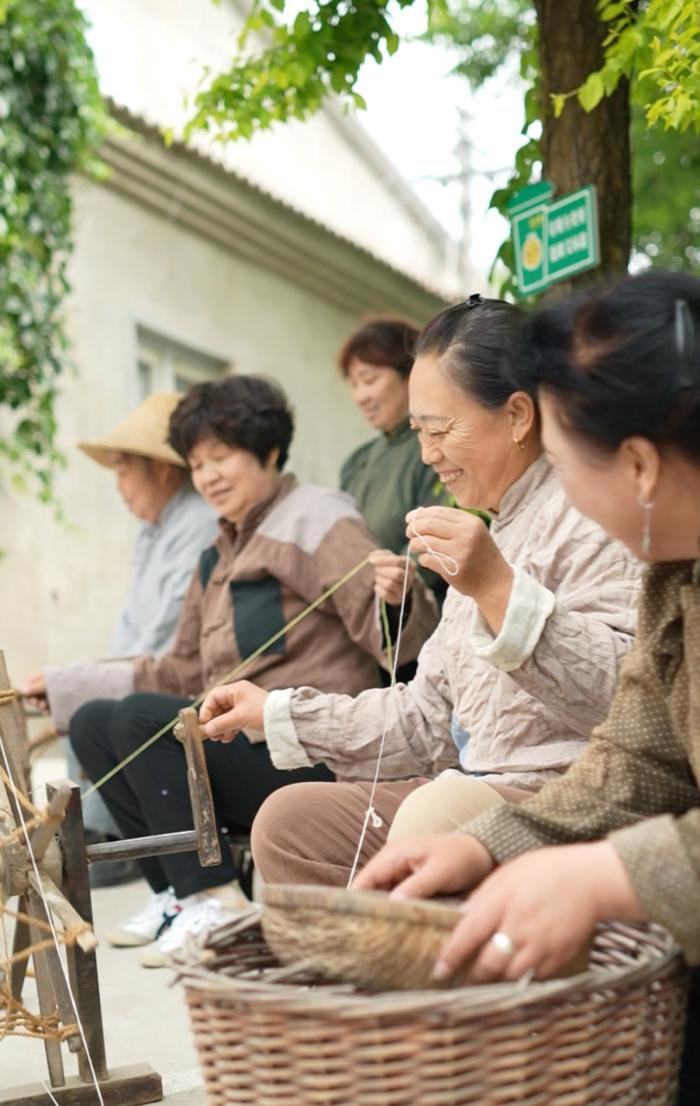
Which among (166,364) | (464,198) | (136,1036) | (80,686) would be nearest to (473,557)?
(136,1036)

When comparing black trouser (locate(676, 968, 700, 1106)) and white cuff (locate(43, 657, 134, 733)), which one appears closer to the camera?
black trouser (locate(676, 968, 700, 1106))

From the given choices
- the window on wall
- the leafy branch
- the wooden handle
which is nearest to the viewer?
the wooden handle

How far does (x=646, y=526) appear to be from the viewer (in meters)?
1.52

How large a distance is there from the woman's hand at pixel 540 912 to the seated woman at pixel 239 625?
6.28 ft

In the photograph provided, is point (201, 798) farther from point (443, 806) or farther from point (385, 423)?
point (385, 423)

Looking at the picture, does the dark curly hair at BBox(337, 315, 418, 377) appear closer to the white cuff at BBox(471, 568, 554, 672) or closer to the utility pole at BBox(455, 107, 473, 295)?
the white cuff at BBox(471, 568, 554, 672)

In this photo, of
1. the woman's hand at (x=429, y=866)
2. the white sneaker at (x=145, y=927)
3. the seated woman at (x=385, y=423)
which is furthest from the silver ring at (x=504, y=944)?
the seated woman at (x=385, y=423)

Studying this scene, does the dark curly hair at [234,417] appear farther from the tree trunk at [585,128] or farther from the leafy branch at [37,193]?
the leafy branch at [37,193]

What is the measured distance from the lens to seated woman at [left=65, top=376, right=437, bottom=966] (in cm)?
352

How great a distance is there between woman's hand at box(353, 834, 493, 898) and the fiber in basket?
0.42 feet

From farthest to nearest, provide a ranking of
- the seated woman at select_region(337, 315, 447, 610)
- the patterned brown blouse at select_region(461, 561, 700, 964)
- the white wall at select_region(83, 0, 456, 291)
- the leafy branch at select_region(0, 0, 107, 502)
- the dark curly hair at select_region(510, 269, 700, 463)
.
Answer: the white wall at select_region(83, 0, 456, 291), the leafy branch at select_region(0, 0, 107, 502), the seated woman at select_region(337, 315, 447, 610), the patterned brown blouse at select_region(461, 561, 700, 964), the dark curly hair at select_region(510, 269, 700, 463)

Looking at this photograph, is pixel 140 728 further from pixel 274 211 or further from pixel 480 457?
pixel 274 211

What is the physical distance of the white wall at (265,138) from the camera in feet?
30.2

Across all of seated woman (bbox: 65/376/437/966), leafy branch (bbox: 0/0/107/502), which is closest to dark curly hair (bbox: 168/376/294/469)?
seated woman (bbox: 65/376/437/966)
